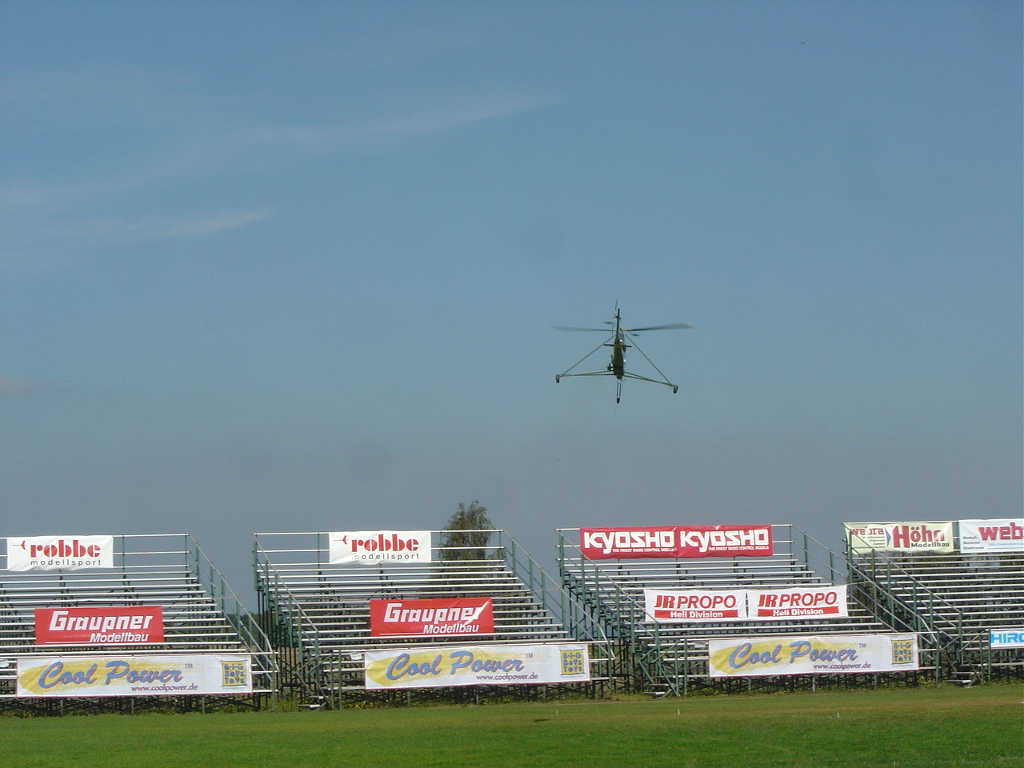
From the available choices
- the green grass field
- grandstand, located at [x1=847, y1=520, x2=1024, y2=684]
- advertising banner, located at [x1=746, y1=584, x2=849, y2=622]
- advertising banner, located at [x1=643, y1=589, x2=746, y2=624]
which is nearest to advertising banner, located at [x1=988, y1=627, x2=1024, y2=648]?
grandstand, located at [x1=847, y1=520, x2=1024, y2=684]

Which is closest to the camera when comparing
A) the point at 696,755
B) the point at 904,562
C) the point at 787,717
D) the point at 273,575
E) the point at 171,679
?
the point at 696,755

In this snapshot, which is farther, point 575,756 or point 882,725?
point 882,725

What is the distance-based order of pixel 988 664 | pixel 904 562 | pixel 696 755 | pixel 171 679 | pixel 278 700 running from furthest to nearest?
pixel 904 562 < pixel 988 664 < pixel 278 700 < pixel 171 679 < pixel 696 755

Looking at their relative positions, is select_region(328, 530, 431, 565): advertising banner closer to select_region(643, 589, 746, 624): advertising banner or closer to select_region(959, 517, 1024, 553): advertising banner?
select_region(643, 589, 746, 624): advertising banner

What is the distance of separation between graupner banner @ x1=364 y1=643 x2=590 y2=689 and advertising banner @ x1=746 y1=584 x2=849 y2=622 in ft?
24.3

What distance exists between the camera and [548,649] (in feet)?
119

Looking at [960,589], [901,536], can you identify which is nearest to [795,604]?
[960,589]

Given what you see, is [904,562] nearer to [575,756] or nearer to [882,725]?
[882,725]

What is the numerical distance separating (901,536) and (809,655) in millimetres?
11640

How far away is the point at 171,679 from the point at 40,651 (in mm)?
5520

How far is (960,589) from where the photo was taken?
4491 centimetres

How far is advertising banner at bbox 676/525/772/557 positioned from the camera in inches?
1793

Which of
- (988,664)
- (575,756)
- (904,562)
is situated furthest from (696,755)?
(904,562)

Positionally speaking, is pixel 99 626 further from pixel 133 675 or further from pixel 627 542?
pixel 627 542
